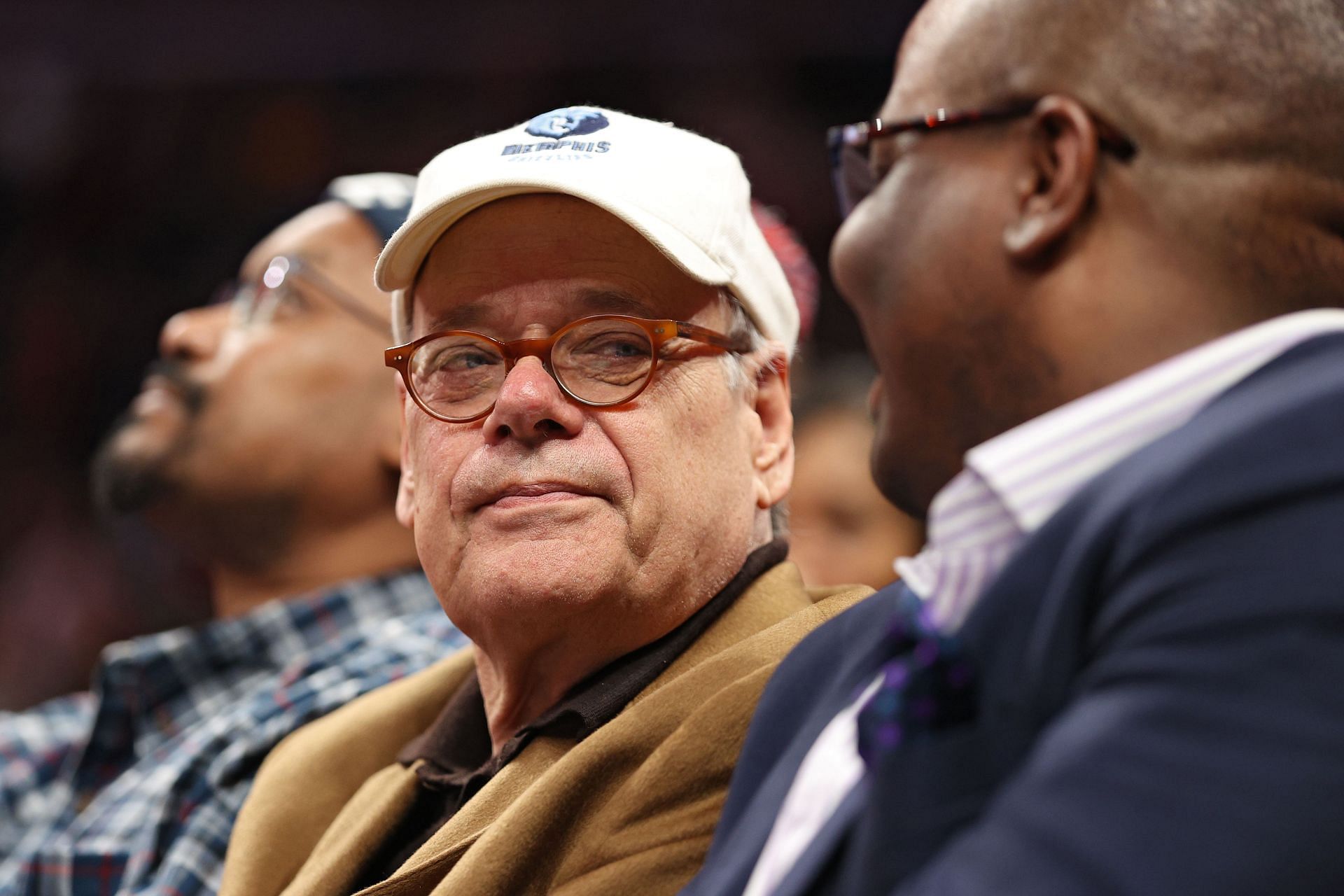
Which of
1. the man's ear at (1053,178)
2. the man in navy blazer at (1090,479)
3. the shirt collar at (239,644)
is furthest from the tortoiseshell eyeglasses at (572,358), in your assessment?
the shirt collar at (239,644)

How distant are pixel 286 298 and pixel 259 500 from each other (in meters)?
0.40

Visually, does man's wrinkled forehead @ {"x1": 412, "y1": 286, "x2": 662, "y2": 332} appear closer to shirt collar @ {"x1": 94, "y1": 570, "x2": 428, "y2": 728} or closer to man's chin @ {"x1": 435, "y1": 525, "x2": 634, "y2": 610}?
man's chin @ {"x1": 435, "y1": 525, "x2": 634, "y2": 610}

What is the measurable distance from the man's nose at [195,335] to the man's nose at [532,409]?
1.48m

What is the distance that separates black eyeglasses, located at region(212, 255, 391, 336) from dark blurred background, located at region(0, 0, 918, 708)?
74.2 inches

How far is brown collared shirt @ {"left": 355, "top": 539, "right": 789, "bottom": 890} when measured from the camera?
1589mm

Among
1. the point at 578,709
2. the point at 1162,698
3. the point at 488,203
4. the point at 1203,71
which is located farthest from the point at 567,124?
the point at 1162,698

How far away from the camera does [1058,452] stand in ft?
3.33

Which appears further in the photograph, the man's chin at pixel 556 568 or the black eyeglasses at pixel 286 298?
the black eyeglasses at pixel 286 298

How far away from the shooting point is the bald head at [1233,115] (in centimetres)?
105

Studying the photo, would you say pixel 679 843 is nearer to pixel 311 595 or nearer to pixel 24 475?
pixel 311 595

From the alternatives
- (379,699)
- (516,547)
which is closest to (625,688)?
(516,547)

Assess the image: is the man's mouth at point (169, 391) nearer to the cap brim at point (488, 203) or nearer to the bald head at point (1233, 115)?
the cap brim at point (488, 203)

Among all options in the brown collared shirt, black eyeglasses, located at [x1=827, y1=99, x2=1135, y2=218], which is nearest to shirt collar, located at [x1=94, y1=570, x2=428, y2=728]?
the brown collared shirt

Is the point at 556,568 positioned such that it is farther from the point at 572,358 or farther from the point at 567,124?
the point at 567,124
